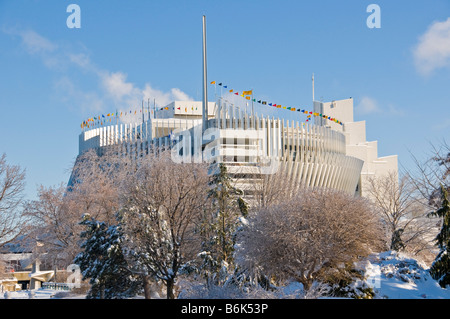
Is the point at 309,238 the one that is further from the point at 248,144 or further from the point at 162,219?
the point at 248,144

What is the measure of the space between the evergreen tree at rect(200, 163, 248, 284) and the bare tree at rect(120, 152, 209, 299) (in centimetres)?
77

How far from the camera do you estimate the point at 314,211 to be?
22.7 meters

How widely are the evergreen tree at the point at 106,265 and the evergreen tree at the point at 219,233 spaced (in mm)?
4711

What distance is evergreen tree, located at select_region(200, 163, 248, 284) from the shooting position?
25672 millimetres

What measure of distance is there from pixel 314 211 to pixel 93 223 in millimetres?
13005

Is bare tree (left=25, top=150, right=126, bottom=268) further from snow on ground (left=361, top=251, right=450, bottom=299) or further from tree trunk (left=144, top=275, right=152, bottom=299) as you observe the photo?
snow on ground (left=361, top=251, right=450, bottom=299)

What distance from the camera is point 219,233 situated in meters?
27.0

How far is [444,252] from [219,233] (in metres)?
11.3

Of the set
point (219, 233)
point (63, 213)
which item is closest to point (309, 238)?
point (219, 233)

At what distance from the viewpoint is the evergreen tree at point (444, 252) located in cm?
2347

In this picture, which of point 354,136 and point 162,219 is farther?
point 354,136

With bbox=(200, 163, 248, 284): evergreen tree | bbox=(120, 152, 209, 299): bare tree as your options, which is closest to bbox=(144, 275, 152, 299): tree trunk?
bbox=(120, 152, 209, 299): bare tree
